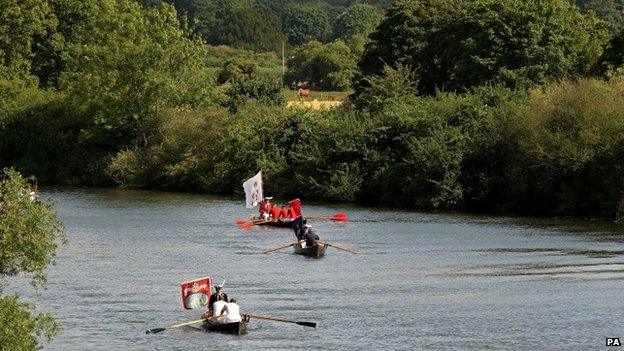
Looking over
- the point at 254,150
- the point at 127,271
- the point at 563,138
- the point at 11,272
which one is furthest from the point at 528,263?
the point at 254,150

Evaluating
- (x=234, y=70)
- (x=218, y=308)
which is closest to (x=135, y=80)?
(x=234, y=70)

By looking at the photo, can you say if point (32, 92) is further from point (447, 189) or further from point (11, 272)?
point (11, 272)

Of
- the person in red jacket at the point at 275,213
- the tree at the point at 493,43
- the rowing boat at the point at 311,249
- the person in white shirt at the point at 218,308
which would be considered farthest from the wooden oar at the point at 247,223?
the tree at the point at 493,43

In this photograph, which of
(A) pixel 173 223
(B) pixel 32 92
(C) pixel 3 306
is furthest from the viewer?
(B) pixel 32 92

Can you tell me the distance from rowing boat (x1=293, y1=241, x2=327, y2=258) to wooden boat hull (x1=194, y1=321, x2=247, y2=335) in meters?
14.6

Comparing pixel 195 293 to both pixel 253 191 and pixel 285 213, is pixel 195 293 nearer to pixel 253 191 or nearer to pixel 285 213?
pixel 253 191

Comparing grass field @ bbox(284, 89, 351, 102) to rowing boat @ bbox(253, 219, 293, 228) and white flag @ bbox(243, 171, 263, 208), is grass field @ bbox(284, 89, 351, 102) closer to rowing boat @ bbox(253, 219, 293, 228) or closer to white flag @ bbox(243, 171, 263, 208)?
white flag @ bbox(243, 171, 263, 208)

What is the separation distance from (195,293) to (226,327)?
5.15 feet

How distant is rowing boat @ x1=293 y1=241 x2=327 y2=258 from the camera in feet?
181

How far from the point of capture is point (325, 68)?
139750mm

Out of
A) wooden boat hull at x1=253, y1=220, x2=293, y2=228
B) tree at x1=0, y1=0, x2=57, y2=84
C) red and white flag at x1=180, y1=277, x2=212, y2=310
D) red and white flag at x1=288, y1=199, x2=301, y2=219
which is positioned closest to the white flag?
wooden boat hull at x1=253, y1=220, x2=293, y2=228

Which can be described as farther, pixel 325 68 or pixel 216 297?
pixel 325 68

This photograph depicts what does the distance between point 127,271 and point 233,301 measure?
39.3ft

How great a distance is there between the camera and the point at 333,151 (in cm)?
8044
